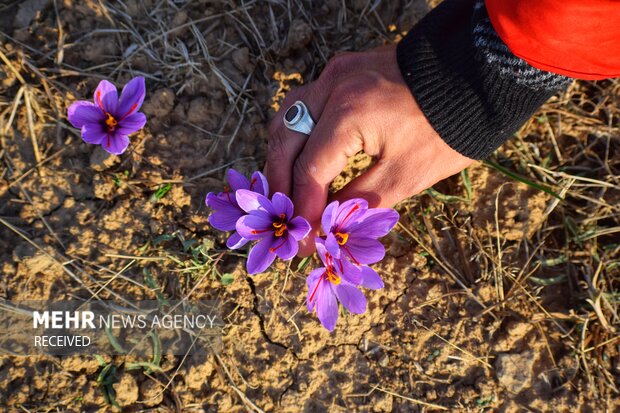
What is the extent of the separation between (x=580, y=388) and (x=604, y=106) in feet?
4.32

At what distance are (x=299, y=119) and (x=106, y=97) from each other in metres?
0.77

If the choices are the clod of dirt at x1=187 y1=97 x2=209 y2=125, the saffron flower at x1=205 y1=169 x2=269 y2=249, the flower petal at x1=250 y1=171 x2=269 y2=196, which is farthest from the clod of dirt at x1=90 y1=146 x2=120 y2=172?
the flower petal at x1=250 y1=171 x2=269 y2=196

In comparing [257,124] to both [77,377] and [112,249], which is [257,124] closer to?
[112,249]

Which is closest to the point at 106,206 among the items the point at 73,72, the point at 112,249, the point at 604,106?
the point at 112,249

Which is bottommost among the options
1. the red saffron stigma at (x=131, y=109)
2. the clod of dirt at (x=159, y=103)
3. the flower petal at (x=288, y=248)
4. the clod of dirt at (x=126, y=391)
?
the clod of dirt at (x=126, y=391)

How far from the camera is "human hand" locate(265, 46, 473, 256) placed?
63.9 inches

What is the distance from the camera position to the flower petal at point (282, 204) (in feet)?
5.17

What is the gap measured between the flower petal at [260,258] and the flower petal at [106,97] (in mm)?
832

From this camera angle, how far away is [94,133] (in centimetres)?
182

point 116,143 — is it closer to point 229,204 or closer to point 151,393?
point 229,204

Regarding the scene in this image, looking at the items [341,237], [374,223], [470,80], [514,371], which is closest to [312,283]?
[341,237]

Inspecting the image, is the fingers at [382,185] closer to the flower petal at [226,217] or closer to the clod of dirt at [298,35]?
the flower petal at [226,217]

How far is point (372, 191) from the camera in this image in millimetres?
1701

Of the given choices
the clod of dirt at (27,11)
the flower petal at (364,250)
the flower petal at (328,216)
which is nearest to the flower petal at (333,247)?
the flower petal at (328,216)
